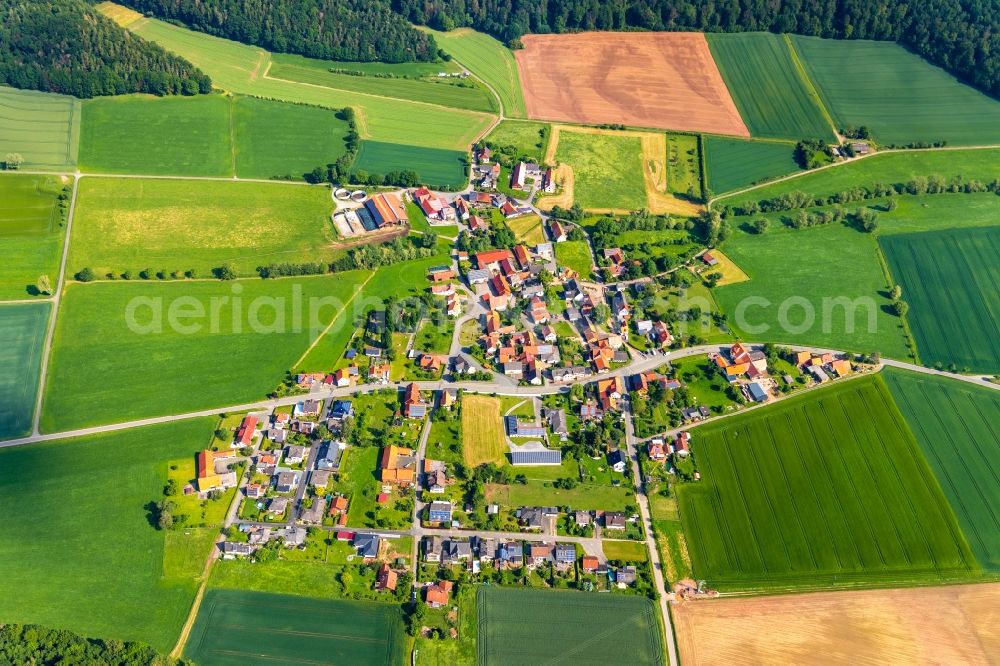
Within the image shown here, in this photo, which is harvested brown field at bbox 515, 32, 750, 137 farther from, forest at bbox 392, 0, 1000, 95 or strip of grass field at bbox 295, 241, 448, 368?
strip of grass field at bbox 295, 241, 448, 368

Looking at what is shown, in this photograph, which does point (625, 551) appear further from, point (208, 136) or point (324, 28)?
point (324, 28)

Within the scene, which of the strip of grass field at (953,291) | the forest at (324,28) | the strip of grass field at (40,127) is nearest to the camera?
the strip of grass field at (953,291)

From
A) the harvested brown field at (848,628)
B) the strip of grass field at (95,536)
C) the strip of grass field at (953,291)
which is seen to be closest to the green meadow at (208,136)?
the strip of grass field at (95,536)

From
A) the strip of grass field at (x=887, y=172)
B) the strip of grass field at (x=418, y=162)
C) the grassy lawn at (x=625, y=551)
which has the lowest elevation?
the grassy lawn at (x=625, y=551)

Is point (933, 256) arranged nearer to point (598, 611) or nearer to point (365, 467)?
point (598, 611)

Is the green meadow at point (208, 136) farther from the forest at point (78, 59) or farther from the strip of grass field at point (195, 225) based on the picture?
the strip of grass field at point (195, 225)
